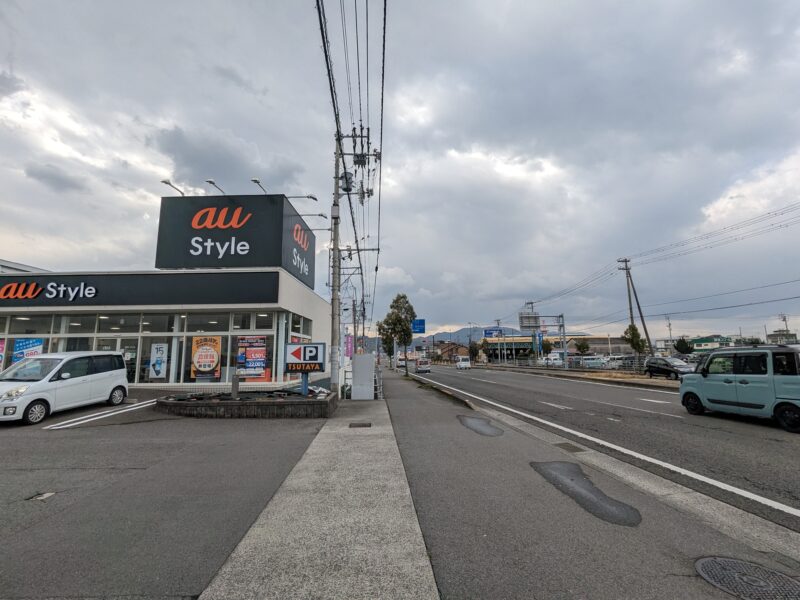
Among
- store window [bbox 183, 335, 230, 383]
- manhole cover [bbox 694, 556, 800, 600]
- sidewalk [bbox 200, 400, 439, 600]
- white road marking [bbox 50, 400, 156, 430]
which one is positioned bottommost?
manhole cover [bbox 694, 556, 800, 600]

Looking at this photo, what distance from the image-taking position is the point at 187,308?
650 inches

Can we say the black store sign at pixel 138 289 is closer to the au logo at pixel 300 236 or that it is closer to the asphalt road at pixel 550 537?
the au logo at pixel 300 236

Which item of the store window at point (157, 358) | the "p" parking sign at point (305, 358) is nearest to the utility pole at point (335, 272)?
the "p" parking sign at point (305, 358)

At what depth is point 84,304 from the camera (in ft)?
55.6

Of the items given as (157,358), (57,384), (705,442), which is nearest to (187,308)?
(157,358)

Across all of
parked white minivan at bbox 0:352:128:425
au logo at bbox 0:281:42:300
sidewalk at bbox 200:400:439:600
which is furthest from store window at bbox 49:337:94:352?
sidewalk at bbox 200:400:439:600

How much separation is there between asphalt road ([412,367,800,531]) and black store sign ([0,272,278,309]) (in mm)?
11369

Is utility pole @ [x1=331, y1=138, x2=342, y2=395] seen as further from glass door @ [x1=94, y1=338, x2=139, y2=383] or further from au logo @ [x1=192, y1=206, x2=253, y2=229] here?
glass door @ [x1=94, y1=338, x2=139, y2=383]

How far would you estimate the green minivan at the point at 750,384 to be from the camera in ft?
29.7

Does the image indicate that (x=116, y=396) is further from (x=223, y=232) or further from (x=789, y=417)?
(x=789, y=417)

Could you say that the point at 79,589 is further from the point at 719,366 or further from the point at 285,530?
the point at 719,366

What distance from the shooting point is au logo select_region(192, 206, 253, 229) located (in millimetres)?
18328

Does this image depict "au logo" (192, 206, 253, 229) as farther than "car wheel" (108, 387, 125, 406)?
Yes

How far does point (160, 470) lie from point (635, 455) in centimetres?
806
